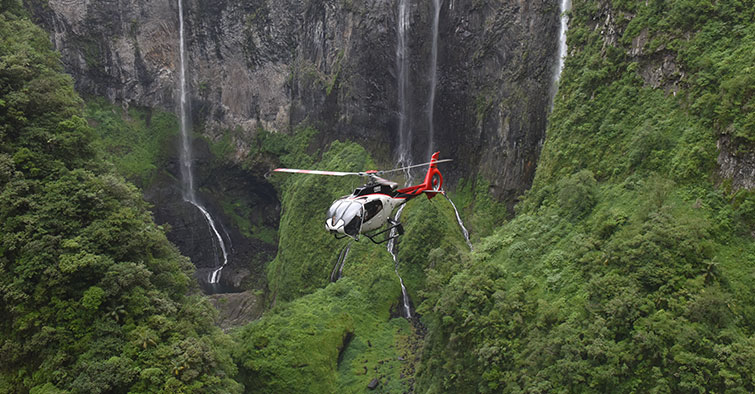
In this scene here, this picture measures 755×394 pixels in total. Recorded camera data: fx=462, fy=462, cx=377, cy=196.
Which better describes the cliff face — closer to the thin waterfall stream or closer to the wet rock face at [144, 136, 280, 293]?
the thin waterfall stream

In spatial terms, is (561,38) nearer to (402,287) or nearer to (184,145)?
(402,287)

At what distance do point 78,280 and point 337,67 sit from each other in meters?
20.6

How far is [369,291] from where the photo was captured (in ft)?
73.0

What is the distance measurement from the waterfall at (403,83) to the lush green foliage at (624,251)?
1093 centimetres

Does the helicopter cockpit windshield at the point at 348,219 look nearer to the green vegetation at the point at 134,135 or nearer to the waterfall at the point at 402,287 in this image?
the waterfall at the point at 402,287

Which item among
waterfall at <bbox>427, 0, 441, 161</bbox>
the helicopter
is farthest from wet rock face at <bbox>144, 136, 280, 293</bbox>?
the helicopter

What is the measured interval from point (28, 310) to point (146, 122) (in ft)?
79.3

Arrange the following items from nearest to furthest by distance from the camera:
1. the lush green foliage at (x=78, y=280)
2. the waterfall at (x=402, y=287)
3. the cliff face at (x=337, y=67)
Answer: the lush green foliage at (x=78, y=280), the waterfall at (x=402, y=287), the cliff face at (x=337, y=67)

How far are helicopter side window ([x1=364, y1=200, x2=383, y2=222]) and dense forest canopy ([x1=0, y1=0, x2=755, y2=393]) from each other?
5200 millimetres

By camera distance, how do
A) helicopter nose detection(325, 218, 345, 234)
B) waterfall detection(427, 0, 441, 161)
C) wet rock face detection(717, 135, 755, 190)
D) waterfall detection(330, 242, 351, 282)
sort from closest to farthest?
1. helicopter nose detection(325, 218, 345, 234)
2. wet rock face detection(717, 135, 755, 190)
3. waterfall detection(330, 242, 351, 282)
4. waterfall detection(427, 0, 441, 161)

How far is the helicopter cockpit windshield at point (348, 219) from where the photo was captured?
10.3 metres

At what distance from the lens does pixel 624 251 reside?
40.5 feet

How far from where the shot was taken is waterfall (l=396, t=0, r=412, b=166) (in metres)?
26.9

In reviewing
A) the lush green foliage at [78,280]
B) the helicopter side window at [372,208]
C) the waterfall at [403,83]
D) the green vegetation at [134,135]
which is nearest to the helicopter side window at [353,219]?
the helicopter side window at [372,208]
